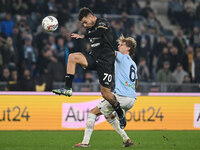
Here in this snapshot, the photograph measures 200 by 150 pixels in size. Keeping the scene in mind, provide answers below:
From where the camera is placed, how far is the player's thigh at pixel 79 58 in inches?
318

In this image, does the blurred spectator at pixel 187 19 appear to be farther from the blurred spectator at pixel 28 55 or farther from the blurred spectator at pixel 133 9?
the blurred spectator at pixel 28 55

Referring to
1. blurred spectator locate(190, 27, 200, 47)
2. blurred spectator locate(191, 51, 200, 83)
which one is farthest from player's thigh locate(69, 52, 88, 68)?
blurred spectator locate(190, 27, 200, 47)

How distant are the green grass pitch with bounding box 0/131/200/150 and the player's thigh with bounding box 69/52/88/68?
5.05 feet

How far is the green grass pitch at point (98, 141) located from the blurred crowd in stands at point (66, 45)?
12.0 ft

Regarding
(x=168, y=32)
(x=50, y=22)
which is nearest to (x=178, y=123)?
(x=50, y=22)

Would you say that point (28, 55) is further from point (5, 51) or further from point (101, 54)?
point (101, 54)

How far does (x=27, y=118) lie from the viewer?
41.3ft

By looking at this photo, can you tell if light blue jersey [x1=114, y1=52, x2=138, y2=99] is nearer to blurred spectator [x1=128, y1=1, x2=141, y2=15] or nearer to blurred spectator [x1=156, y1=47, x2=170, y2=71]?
blurred spectator [x1=156, y1=47, x2=170, y2=71]

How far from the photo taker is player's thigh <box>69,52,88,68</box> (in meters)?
8.08

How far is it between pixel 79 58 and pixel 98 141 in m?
2.50

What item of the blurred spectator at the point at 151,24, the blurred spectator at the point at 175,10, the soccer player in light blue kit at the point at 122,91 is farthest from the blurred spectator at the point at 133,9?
the soccer player in light blue kit at the point at 122,91

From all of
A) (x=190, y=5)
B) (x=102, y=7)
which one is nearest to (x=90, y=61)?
(x=102, y=7)

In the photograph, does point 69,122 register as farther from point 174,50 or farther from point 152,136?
point 174,50

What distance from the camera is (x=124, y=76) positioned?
8570 mm
